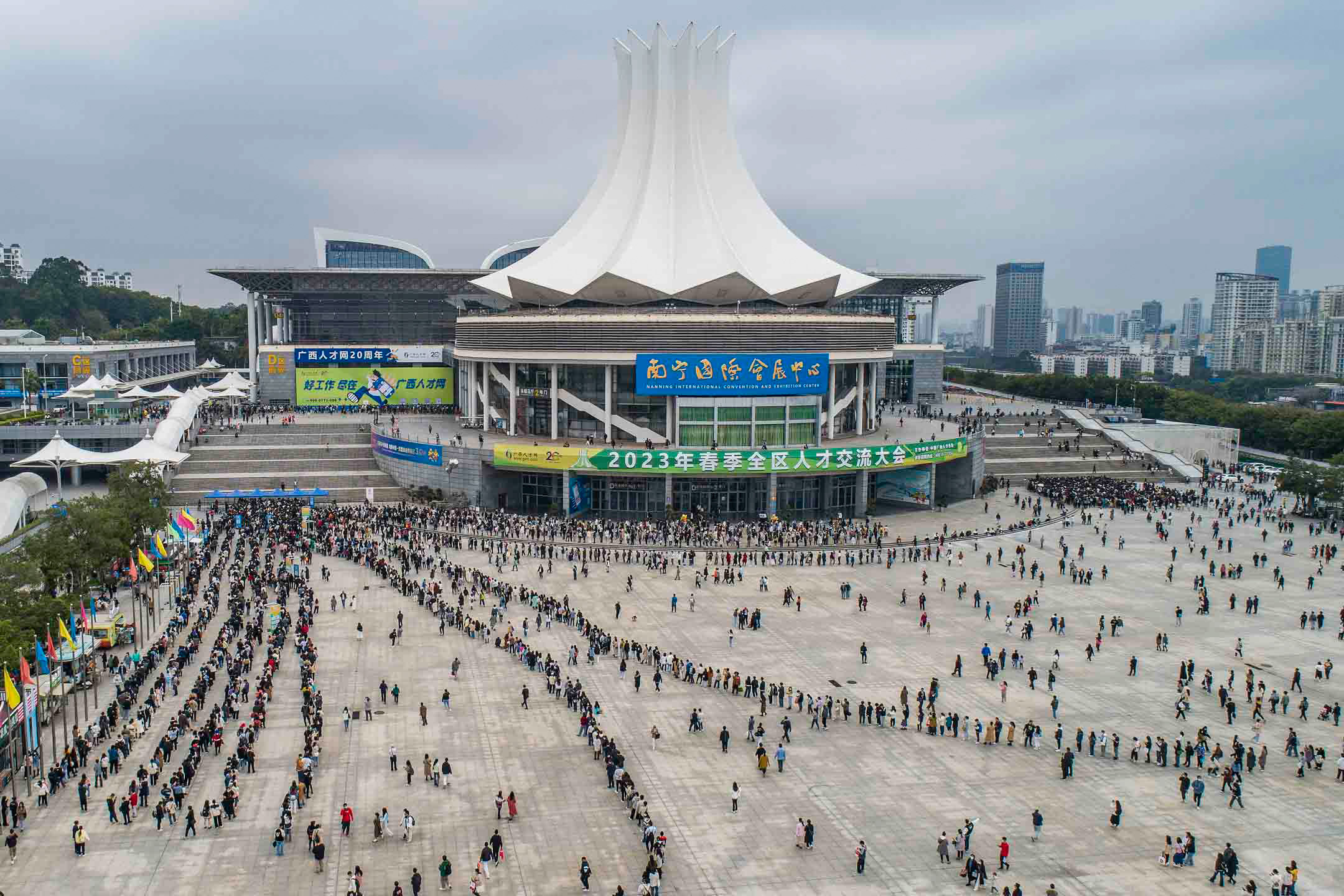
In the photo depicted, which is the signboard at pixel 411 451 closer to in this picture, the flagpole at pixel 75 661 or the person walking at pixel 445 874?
the flagpole at pixel 75 661

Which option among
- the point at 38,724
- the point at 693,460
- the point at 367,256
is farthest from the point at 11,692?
the point at 367,256

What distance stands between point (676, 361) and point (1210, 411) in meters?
60.1

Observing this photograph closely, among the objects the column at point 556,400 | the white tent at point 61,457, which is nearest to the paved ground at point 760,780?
the column at point 556,400

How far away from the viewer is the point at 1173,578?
40906mm

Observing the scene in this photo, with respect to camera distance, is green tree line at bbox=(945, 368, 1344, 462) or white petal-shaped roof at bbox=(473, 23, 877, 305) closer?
white petal-shaped roof at bbox=(473, 23, 877, 305)

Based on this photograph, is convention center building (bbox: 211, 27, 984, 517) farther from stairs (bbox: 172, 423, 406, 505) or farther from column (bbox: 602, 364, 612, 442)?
stairs (bbox: 172, 423, 406, 505)

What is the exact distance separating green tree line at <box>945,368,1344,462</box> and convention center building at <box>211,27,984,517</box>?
34184mm

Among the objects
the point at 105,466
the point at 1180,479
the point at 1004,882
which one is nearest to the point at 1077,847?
the point at 1004,882

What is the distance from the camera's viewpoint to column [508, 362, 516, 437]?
60812mm

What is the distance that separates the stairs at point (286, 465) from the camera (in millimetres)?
54594

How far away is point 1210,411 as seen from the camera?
9050cm

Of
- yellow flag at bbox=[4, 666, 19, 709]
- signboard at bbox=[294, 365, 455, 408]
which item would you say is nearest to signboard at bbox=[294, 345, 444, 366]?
signboard at bbox=[294, 365, 455, 408]

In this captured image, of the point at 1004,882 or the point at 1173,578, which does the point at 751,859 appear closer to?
the point at 1004,882

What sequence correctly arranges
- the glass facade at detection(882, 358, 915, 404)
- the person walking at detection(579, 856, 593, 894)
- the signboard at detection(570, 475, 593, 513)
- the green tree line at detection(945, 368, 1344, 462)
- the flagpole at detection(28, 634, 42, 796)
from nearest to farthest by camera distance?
the person walking at detection(579, 856, 593, 894) → the flagpole at detection(28, 634, 42, 796) → the signboard at detection(570, 475, 593, 513) → the green tree line at detection(945, 368, 1344, 462) → the glass facade at detection(882, 358, 915, 404)
